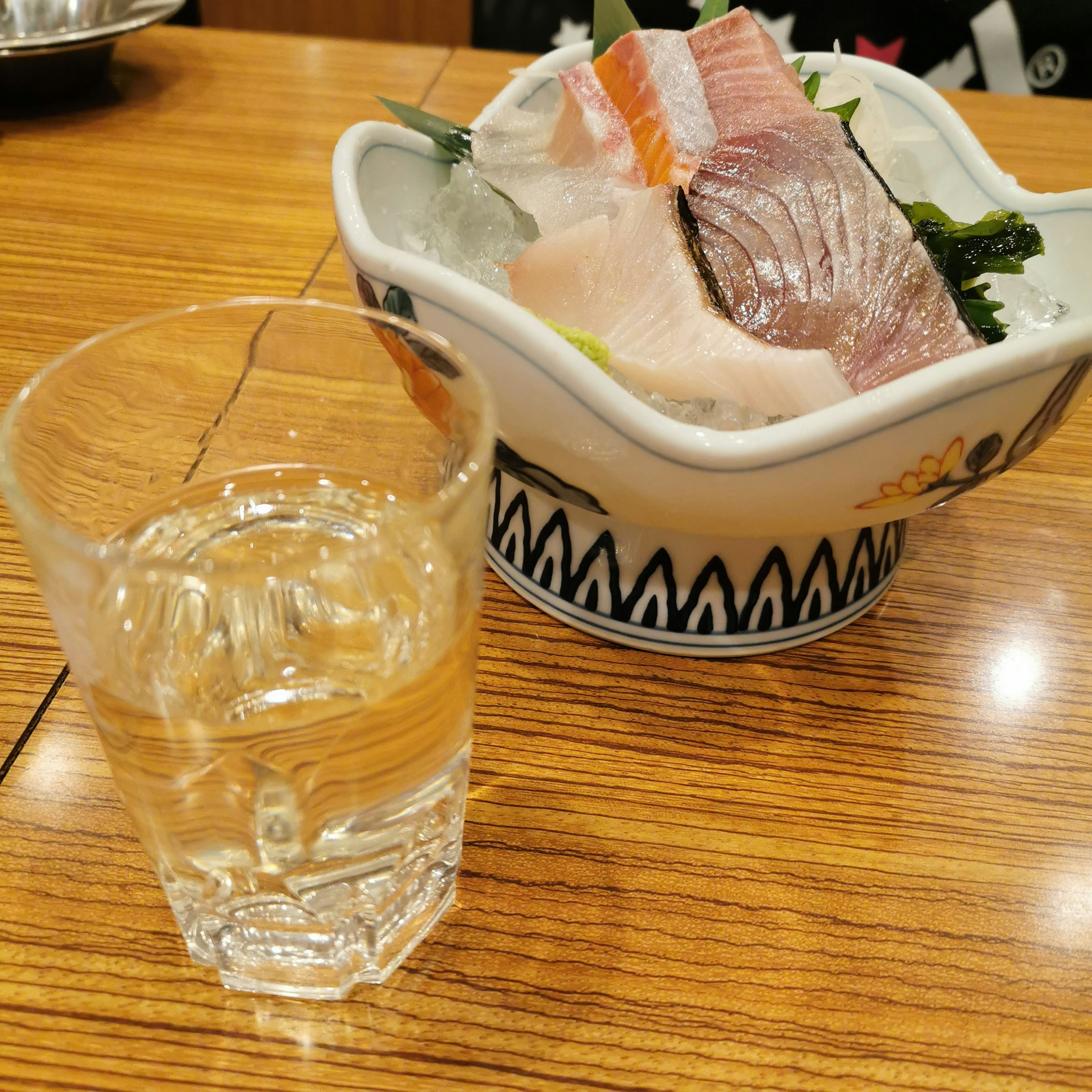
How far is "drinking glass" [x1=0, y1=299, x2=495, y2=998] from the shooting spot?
44 centimetres

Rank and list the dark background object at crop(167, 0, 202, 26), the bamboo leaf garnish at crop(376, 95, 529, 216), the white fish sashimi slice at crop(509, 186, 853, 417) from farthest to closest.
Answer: the dark background object at crop(167, 0, 202, 26) → the bamboo leaf garnish at crop(376, 95, 529, 216) → the white fish sashimi slice at crop(509, 186, 853, 417)

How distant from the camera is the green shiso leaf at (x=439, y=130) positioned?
2.89 feet

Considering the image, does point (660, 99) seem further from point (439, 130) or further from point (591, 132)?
point (439, 130)

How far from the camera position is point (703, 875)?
0.59 m

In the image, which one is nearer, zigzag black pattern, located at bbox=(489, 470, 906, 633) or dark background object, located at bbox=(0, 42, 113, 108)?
zigzag black pattern, located at bbox=(489, 470, 906, 633)

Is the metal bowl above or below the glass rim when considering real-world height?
below

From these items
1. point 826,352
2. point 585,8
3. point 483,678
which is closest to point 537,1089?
point 483,678

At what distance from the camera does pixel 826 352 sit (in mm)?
615

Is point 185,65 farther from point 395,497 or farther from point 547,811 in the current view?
point 547,811

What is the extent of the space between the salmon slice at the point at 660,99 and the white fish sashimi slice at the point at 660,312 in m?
0.10

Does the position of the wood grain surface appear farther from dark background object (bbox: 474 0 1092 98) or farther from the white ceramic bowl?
the white ceramic bowl

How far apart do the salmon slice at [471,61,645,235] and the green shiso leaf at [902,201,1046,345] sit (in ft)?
0.72

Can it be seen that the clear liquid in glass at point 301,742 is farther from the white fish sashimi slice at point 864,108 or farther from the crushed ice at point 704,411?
the white fish sashimi slice at point 864,108

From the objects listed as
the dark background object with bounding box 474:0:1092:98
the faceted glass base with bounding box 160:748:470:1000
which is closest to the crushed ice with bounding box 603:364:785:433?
Answer: the faceted glass base with bounding box 160:748:470:1000
